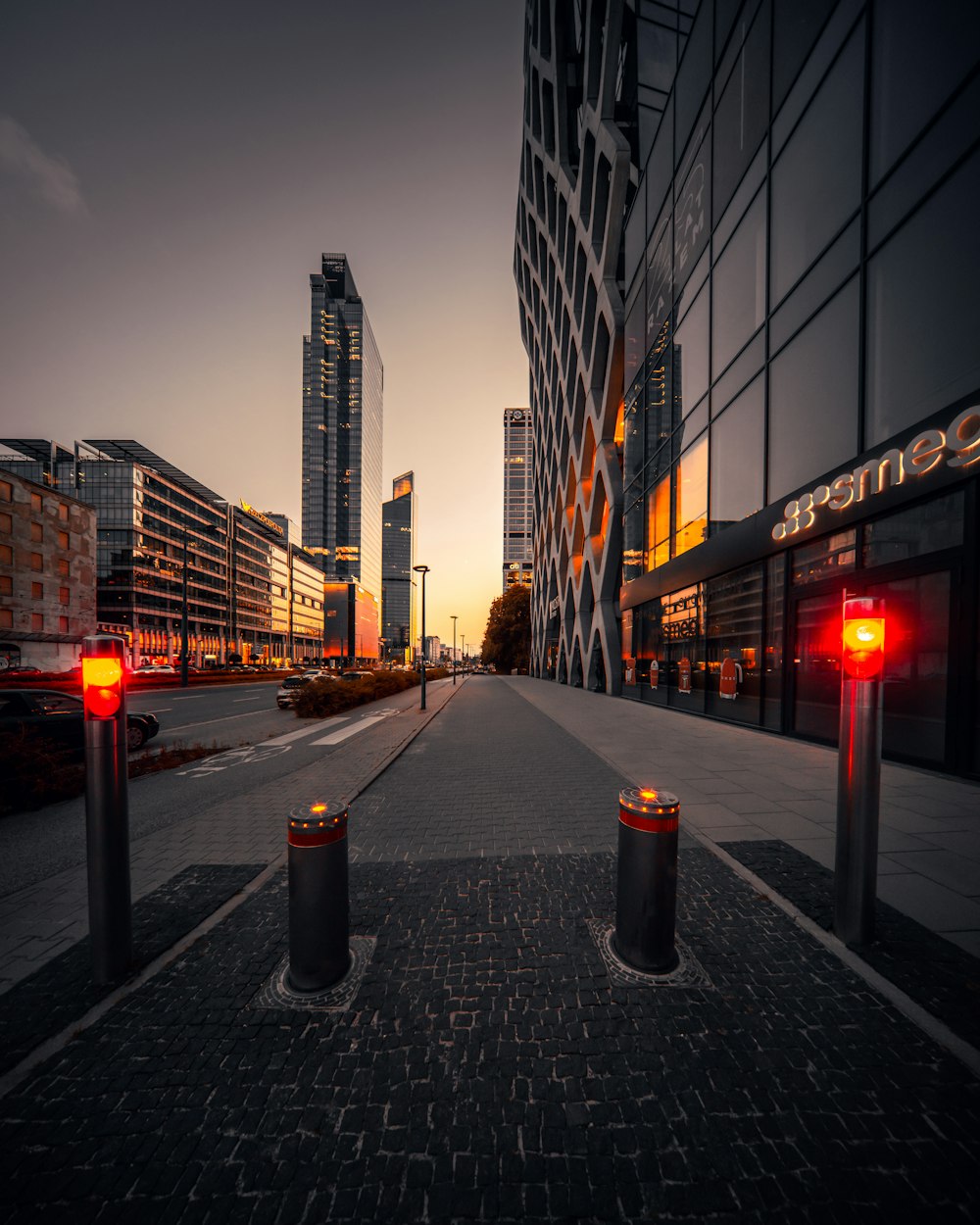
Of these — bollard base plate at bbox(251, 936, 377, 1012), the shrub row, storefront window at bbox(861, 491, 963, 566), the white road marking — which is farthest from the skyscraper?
bollard base plate at bbox(251, 936, 377, 1012)

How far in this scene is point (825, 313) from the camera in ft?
32.2

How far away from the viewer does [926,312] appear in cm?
780

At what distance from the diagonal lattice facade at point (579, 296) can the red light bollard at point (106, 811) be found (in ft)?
72.0

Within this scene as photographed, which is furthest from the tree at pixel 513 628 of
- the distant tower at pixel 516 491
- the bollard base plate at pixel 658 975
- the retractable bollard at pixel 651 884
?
the distant tower at pixel 516 491

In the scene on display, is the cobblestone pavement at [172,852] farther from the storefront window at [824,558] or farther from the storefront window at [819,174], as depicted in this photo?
the storefront window at [819,174]

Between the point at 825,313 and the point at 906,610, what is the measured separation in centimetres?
649

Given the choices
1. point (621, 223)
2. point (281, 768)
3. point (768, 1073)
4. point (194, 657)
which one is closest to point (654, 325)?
point (621, 223)

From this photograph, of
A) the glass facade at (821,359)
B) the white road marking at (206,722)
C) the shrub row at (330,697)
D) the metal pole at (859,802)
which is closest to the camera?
the metal pole at (859,802)

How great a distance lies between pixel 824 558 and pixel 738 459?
4.33 metres

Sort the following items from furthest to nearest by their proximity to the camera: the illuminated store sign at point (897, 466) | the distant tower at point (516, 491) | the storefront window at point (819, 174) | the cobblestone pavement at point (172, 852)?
the distant tower at point (516, 491), the storefront window at point (819, 174), the illuminated store sign at point (897, 466), the cobblestone pavement at point (172, 852)

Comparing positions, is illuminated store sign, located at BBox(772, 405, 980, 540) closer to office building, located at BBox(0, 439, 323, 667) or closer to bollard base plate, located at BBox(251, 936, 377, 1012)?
bollard base plate, located at BBox(251, 936, 377, 1012)

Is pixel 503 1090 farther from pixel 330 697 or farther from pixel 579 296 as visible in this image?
pixel 579 296

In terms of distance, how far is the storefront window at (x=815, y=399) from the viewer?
9.24 m

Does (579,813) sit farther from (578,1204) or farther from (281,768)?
(281,768)
